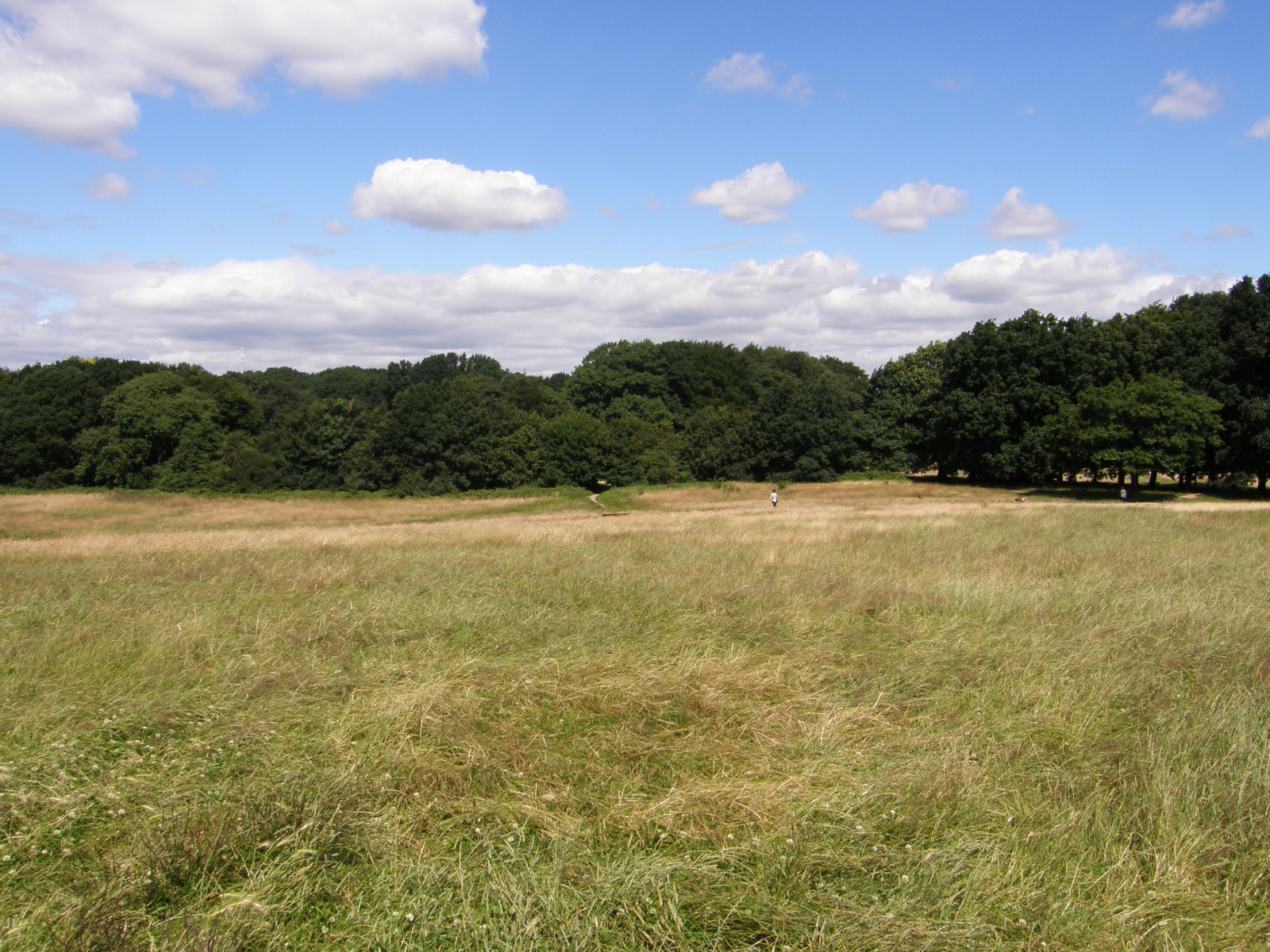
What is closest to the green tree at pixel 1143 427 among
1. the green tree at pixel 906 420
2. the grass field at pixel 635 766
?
the green tree at pixel 906 420

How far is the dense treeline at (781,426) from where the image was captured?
149 ft

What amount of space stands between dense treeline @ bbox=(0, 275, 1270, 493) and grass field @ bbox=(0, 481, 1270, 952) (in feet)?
146

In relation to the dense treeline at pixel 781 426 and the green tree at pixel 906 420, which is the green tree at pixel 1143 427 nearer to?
the dense treeline at pixel 781 426

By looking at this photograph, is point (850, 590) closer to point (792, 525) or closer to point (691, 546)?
point (691, 546)

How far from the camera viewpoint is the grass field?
147 inches

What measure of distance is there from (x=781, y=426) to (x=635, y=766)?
57704mm

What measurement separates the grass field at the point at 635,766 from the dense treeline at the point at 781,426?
1746 inches

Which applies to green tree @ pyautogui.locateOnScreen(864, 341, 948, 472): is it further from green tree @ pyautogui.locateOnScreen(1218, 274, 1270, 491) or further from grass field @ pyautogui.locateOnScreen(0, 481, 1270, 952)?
grass field @ pyautogui.locateOnScreen(0, 481, 1270, 952)

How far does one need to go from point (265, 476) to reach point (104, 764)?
62785mm

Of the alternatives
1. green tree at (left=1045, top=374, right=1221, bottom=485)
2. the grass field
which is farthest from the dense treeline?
the grass field

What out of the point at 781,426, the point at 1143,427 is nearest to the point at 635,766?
the point at 1143,427

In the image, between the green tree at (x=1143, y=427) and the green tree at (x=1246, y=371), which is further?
the green tree at (x=1246, y=371)

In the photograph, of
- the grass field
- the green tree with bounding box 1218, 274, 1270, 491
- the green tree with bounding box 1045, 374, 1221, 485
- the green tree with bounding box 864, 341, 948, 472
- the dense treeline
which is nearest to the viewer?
the grass field

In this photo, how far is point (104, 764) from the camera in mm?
5148
